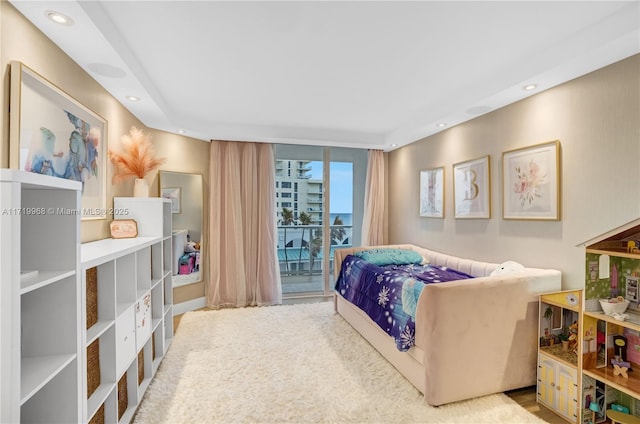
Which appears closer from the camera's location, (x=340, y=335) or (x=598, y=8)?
(x=598, y=8)

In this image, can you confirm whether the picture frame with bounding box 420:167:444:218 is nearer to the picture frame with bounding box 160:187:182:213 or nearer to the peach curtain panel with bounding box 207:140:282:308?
the peach curtain panel with bounding box 207:140:282:308

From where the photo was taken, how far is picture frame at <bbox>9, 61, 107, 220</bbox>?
1.59 m

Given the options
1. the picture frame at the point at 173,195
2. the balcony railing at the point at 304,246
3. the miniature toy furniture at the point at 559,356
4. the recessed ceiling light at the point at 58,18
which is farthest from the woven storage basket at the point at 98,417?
the balcony railing at the point at 304,246

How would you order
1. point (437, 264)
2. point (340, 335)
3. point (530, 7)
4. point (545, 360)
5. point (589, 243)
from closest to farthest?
point (530, 7), point (589, 243), point (545, 360), point (340, 335), point (437, 264)

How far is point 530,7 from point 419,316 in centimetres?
202

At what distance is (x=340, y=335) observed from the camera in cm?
331

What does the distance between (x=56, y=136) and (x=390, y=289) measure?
268 cm

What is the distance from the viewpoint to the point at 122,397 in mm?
2029

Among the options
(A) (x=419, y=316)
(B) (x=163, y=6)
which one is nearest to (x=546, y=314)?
(A) (x=419, y=316)

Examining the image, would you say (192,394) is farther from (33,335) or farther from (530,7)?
(530,7)

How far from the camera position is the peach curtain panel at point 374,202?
4984 millimetres

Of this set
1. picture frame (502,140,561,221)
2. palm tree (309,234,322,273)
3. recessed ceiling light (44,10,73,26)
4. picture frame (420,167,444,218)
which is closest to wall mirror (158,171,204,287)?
palm tree (309,234,322,273)

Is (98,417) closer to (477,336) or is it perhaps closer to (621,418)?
(477,336)

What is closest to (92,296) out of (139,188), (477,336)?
(139,188)
